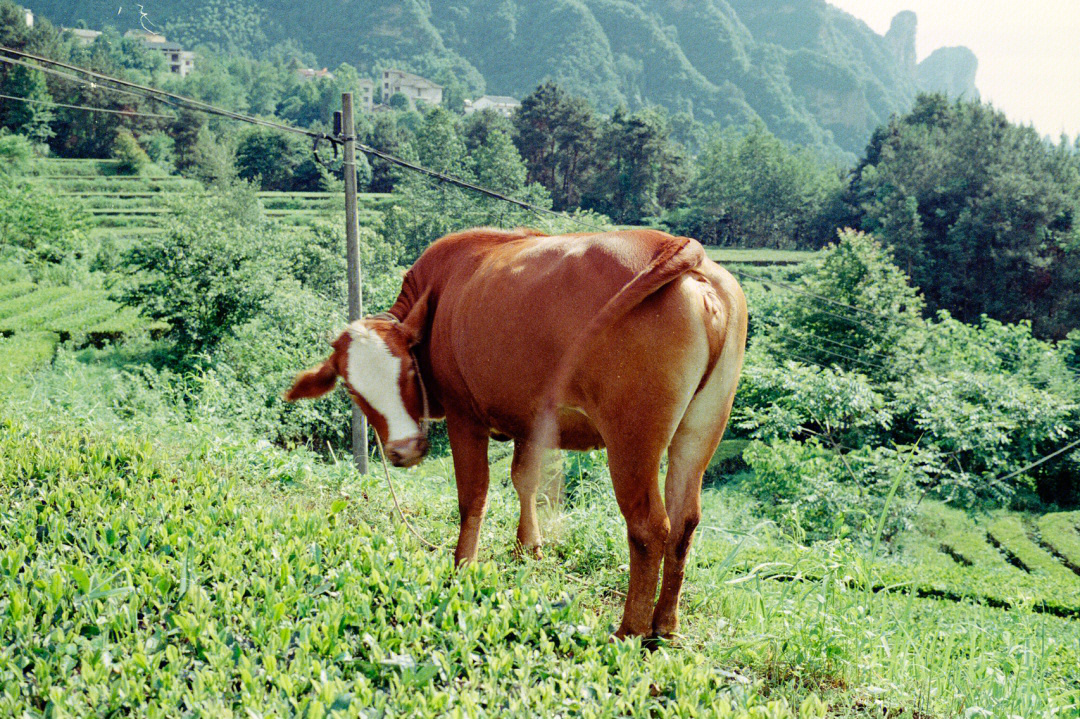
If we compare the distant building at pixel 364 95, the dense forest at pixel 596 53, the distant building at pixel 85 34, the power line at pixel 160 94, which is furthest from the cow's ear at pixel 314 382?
the dense forest at pixel 596 53

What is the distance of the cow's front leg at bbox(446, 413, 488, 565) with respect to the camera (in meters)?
3.76

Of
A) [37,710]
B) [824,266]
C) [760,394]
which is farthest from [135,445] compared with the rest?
[824,266]

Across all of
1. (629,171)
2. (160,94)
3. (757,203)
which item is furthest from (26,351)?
(757,203)

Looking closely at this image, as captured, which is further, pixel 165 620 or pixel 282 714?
pixel 165 620

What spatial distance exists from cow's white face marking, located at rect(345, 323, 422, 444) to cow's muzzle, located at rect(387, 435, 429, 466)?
0.02 metres

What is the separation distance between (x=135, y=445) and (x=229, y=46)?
449 ft

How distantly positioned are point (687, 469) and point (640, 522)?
0.32 meters

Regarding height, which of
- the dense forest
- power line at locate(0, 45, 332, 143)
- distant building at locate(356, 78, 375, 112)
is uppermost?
the dense forest

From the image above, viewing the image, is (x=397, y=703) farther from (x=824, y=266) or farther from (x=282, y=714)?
(x=824, y=266)

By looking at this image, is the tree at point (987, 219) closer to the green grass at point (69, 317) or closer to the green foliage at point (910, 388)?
the green foliage at point (910, 388)

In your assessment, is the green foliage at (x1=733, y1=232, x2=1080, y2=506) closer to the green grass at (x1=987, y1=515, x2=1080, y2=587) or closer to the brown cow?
the green grass at (x1=987, y1=515, x2=1080, y2=587)

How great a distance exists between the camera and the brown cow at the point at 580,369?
2973mm

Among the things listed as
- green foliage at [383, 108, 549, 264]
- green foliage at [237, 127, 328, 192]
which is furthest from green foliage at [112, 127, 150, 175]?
green foliage at [383, 108, 549, 264]

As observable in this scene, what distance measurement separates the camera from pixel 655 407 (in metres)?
2.95
